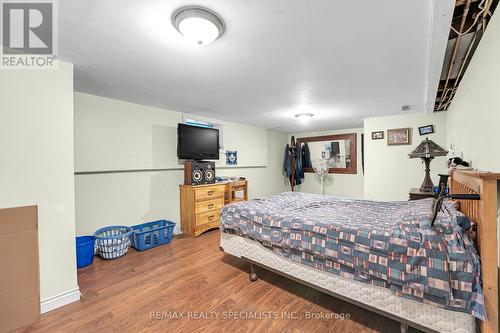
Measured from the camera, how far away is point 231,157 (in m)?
4.83

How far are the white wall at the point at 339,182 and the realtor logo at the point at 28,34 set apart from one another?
18.5 feet

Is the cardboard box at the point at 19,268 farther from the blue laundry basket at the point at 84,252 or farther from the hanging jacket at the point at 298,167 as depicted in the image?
the hanging jacket at the point at 298,167

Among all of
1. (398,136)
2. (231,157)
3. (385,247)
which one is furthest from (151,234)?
(398,136)

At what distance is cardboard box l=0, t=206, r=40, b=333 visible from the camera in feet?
5.24

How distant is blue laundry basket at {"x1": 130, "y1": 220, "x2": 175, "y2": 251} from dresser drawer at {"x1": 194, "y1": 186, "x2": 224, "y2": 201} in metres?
0.63

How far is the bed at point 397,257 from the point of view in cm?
112

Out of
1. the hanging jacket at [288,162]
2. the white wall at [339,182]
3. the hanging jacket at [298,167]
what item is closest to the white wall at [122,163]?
the hanging jacket at [288,162]

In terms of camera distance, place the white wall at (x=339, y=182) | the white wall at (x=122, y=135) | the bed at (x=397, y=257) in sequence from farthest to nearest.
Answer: the white wall at (x=339, y=182)
the white wall at (x=122, y=135)
the bed at (x=397, y=257)

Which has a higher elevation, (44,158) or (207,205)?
(44,158)

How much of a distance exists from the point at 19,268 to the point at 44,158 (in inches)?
34.6

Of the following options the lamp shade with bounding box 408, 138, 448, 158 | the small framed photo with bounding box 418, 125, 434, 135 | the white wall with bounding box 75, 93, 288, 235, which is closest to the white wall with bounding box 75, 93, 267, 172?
the white wall with bounding box 75, 93, 288, 235

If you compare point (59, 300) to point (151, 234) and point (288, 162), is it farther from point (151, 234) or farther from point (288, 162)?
point (288, 162)

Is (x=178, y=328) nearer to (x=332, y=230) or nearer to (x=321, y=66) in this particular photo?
(x=332, y=230)

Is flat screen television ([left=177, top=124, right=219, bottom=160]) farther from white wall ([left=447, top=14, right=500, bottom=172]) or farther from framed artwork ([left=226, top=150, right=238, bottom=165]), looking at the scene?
white wall ([left=447, top=14, right=500, bottom=172])
